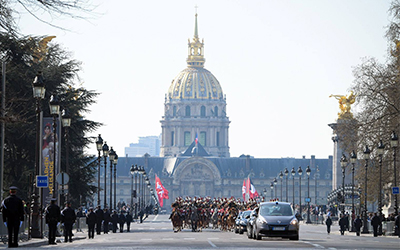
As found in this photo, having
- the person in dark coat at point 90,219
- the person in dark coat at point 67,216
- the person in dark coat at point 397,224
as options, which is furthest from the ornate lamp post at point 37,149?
the person in dark coat at point 397,224

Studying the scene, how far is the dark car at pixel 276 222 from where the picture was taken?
3672cm

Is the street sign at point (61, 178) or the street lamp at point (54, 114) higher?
the street lamp at point (54, 114)

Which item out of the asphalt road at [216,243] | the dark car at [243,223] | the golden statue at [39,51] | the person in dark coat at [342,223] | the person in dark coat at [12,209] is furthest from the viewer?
the person in dark coat at [342,223]

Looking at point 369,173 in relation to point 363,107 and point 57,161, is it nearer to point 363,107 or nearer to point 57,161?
point 363,107

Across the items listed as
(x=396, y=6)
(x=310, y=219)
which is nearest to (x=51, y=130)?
(x=396, y=6)

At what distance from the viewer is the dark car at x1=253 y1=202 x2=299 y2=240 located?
120ft

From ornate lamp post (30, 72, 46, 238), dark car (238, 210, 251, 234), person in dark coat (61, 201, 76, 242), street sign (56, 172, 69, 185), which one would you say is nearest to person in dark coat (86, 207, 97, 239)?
street sign (56, 172, 69, 185)

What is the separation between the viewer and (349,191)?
8894cm

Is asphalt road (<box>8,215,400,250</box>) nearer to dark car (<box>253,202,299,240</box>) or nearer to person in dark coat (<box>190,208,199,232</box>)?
dark car (<box>253,202,299,240</box>)

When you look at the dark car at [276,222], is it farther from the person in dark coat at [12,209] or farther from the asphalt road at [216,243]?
the person in dark coat at [12,209]

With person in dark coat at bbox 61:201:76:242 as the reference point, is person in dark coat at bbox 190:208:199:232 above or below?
below

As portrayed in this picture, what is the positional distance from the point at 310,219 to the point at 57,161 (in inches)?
2138

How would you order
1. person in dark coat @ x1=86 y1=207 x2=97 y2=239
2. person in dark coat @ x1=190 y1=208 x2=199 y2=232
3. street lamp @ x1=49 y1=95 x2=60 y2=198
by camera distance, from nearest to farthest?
street lamp @ x1=49 y1=95 x2=60 y2=198, person in dark coat @ x1=86 y1=207 x2=97 y2=239, person in dark coat @ x1=190 y1=208 x2=199 y2=232

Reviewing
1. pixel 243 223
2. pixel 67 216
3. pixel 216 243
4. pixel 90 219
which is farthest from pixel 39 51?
pixel 216 243
